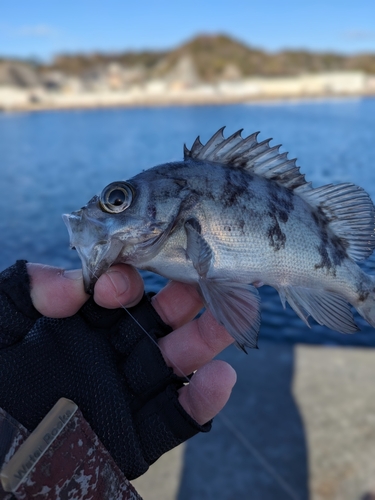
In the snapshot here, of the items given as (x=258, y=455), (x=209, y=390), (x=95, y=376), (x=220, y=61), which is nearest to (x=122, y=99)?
(x=220, y=61)

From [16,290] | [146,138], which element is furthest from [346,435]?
[146,138]

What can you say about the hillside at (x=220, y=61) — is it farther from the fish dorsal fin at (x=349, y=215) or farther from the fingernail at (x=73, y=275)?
the fingernail at (x=73, y=275)

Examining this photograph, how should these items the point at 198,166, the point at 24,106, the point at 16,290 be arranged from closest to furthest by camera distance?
the point at 16,290 < the point at 198,166 < the point at 24,106

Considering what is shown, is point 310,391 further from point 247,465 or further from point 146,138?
point 146,138

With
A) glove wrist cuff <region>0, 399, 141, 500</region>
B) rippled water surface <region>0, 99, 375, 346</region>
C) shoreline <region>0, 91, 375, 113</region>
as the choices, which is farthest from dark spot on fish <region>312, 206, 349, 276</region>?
shoreline <region>0, 91, 375, 113</region>

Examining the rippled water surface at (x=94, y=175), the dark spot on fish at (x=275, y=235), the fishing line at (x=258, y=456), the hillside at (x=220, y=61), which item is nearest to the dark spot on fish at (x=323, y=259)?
the dark spot on fish at (x=275, y=235)

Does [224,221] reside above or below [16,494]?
above
